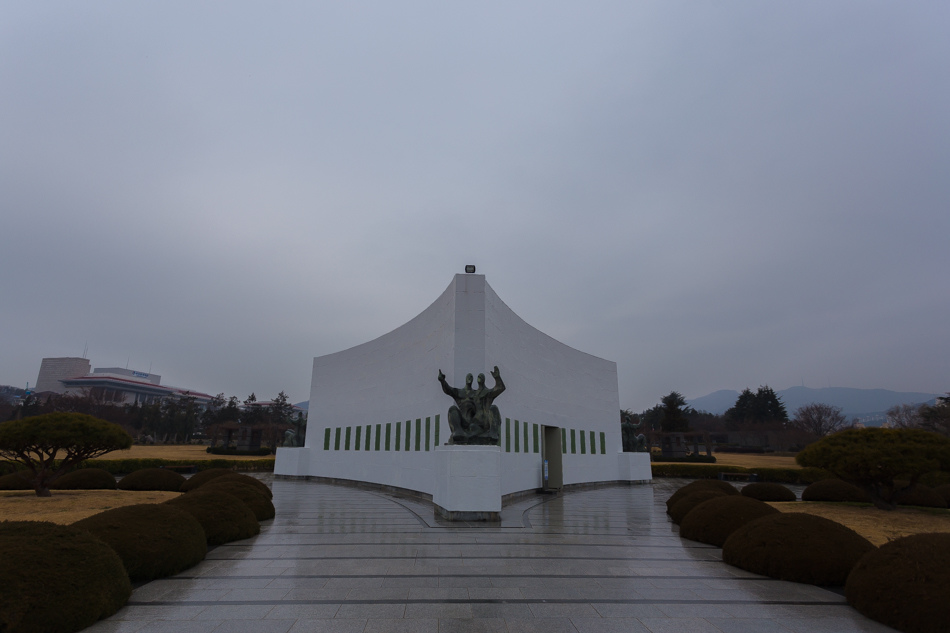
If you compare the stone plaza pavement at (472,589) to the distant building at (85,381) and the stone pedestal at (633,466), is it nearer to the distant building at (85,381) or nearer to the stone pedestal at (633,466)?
the stone pedestal at (633,466)

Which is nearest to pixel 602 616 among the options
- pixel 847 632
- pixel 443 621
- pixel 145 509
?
pixel 443 621

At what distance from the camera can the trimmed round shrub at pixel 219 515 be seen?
903 cm

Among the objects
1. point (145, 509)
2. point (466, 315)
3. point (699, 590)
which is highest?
point (466, 315)

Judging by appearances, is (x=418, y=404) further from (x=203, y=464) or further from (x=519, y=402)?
(x=203, y=464)

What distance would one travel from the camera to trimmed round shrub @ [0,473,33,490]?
16688mm

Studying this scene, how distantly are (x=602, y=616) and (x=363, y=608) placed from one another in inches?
103

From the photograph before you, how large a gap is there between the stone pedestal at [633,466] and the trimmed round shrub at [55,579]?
25.7 meters

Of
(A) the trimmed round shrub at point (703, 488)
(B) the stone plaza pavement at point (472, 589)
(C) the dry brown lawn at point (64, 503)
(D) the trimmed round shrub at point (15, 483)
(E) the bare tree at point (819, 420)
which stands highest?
(E) the bare tree at point (819, 420)

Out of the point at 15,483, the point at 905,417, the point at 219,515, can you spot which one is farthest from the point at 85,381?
the point at 905,417

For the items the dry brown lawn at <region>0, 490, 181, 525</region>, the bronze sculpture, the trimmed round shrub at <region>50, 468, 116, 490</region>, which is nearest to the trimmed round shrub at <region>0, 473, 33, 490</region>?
the dry brown lawn at <region>0, 490, 181, 525</region>

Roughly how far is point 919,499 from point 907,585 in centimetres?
1199

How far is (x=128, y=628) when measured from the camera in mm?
4789

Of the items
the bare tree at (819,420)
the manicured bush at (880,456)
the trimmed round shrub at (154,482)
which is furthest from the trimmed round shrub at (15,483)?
the bare tree at (819,420)

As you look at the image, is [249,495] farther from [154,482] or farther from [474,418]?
[154,482]
